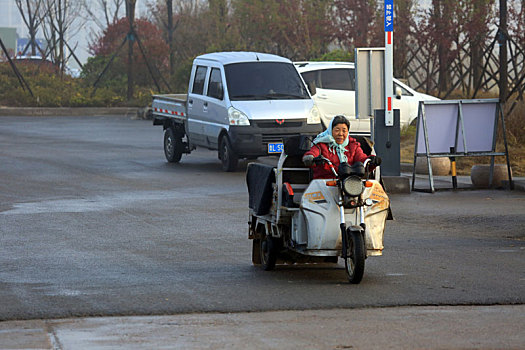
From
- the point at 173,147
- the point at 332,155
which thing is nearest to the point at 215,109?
the point at 173,147

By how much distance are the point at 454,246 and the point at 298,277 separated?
245 cm

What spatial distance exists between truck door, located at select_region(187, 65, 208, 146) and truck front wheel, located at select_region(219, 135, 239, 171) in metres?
0.86

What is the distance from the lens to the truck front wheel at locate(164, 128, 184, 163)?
870 inches

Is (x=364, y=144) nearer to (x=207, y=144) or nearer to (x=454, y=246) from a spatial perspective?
(x=454, y=246)

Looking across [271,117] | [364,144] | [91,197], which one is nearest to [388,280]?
[364,144]

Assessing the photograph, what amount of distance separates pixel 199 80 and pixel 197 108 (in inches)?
25.7

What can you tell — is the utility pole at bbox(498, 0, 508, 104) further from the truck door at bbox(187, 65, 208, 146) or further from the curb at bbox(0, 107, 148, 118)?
the curb at bbox(0, 107, 148, 118)

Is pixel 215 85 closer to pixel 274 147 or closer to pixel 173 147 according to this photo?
pixel 173 147

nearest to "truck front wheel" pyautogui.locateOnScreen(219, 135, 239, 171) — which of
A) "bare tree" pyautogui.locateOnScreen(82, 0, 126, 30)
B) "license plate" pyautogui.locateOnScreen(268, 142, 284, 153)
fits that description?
"license plate" pyautogui.locateOnScreen(268, 142, 284, 153)

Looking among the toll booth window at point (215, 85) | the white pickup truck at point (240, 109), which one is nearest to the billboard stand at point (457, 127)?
the white pickup truck at point (240, 109)

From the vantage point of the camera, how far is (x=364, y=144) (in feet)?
32.1

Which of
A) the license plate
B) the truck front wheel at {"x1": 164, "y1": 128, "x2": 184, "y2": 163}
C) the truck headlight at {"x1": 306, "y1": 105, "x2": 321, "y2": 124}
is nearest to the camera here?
the license plate

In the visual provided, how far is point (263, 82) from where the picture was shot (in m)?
21.1

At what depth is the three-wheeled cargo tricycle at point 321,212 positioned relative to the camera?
29.0 feet
